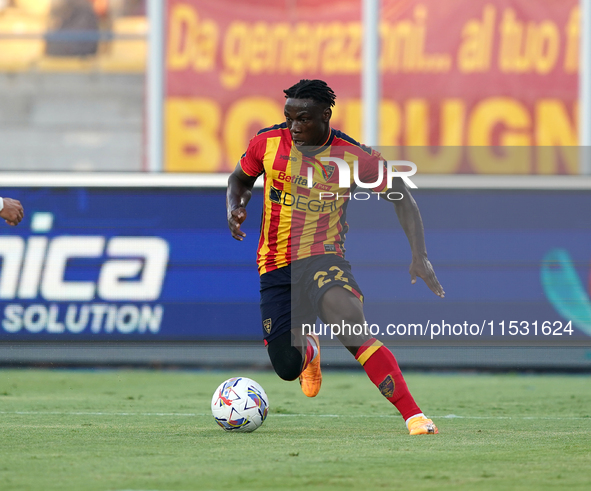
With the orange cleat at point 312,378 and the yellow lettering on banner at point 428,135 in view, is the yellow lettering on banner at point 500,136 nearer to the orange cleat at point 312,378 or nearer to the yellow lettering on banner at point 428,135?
the yellow lettering on banner at point 428,135

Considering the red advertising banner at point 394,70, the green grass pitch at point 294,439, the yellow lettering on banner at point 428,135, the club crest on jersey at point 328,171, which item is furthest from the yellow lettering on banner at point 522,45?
the club crest on jersey at point 328,171

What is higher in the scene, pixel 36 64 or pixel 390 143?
pixel 36 64

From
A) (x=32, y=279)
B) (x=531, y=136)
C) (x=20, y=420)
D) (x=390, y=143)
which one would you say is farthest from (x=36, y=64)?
(x=20, y=420)

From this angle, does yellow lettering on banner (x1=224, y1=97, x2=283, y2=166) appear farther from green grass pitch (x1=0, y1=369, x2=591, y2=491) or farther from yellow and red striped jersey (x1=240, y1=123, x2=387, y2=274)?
yellow and red striped jersey (x1=240, y1=123, x2=387, y2=274)

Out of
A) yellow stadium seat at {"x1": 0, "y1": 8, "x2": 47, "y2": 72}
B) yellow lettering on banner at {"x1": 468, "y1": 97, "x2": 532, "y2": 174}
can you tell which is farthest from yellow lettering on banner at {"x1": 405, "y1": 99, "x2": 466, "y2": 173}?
yellow stadium seat at {"x1": 0, "y1": 8, "x2": 47, "y2": 72}

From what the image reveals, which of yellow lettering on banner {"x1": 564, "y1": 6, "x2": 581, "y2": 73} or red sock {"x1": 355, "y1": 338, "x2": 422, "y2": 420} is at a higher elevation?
yellow lettering on banner {"x1": 564, "y1": 6, "x2": 581, "y2": 73}

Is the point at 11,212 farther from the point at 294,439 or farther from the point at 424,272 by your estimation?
the point at 424,272

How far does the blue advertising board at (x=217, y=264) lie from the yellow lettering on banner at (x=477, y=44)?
6.27 feet

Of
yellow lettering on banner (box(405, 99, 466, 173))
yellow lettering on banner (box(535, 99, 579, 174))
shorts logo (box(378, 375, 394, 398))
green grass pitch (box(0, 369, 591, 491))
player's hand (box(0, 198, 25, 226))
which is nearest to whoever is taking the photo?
green grass pitch (box(0, 369, 591, 491))

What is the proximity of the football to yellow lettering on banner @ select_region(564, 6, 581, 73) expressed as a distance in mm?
6118

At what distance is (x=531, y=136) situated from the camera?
34.4ft

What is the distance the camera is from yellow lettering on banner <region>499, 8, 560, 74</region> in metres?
10.6

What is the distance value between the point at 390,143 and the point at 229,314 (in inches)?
96.3

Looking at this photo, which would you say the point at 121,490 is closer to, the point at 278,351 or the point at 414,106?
the point at 278,351
